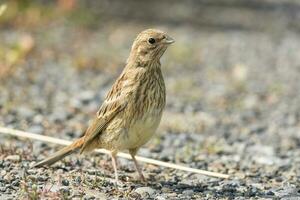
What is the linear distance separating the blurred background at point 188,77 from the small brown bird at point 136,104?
0.83m

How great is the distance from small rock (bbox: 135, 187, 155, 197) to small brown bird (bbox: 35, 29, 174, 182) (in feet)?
0.88

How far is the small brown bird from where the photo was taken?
668 cm

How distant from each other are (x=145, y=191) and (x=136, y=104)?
0.76 meters

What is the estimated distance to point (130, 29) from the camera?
16.9m

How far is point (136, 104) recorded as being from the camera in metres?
6.68

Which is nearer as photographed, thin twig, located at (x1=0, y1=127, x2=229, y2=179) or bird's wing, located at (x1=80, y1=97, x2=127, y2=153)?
bird's wing, located at (x1=80, y1=97, x2=127, y2=153)

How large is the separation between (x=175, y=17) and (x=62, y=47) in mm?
5278

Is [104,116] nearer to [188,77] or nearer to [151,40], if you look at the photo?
[151,40]

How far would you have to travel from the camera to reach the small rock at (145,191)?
6.57 metres

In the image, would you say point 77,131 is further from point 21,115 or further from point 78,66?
point 78,66

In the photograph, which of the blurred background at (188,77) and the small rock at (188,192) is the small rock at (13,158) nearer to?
the blurred background at (188,77)

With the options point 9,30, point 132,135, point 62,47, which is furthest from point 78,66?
point 132,135

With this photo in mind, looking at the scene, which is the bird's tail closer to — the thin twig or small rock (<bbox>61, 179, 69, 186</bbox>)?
small rock (<bbox>61, 179, 69, 186</bbox>)

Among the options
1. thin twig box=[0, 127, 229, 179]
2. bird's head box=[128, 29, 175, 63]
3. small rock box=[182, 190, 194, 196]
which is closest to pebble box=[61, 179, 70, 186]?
small rock box=[182, 190, 194, 196]
